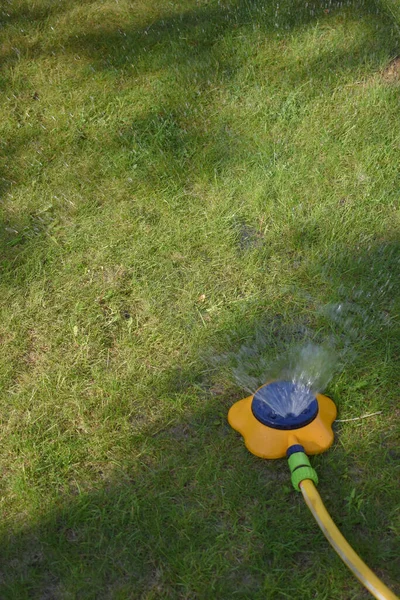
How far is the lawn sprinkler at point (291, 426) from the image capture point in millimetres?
2105

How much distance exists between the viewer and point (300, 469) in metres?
2.11

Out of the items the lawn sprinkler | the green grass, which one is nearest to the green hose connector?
the lawn sprinkler

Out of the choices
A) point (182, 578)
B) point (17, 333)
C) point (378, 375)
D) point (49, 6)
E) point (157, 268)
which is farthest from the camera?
point (49, 6)

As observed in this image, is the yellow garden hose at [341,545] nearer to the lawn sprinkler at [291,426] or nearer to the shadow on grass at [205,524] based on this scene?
the lawn sprinkler at [291,426]

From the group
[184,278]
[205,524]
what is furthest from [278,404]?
[184,278]

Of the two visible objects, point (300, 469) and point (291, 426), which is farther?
point (291, 426)

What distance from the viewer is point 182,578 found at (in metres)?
2.00

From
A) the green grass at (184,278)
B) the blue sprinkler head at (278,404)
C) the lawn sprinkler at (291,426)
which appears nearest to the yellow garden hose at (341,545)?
the lawn sprinkler at (291,426)

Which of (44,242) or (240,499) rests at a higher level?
(44,242)

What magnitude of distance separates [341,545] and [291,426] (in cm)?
45

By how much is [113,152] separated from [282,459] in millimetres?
2064

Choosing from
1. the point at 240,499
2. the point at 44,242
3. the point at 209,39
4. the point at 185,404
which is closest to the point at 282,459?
the point at 240,499

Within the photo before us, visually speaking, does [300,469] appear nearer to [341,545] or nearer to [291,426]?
[291,426]

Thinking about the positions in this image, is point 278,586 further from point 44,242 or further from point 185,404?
point 44,242
